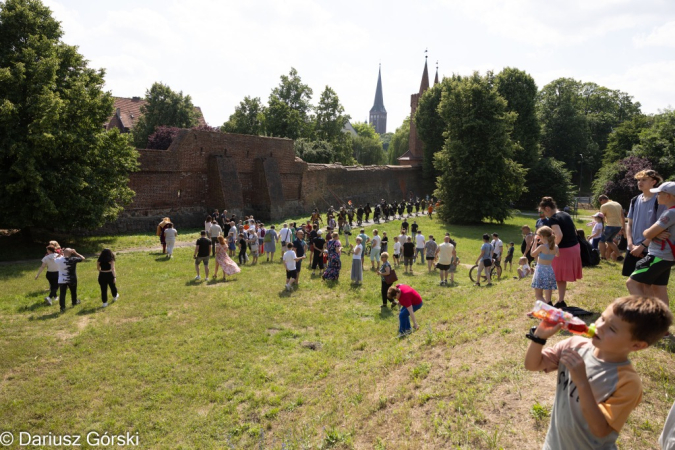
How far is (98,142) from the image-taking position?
1578cm

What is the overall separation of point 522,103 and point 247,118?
98.3 ft

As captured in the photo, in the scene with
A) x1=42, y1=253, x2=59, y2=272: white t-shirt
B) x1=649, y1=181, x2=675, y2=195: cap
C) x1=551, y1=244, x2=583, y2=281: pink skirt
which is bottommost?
x1=42, y1=253, x2=59, y2=272: white t-shirt

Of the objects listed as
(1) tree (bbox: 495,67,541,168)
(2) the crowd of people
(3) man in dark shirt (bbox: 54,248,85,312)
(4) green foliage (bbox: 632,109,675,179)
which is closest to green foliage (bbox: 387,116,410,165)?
(1) tree (bbox: 495,67,541,168)

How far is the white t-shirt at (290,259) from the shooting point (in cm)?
1148

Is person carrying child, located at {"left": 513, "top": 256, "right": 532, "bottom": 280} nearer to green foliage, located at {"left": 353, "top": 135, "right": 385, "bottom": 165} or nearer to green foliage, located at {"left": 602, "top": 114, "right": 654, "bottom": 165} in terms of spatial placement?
green foliage, located at {"left": 602, "top": 114, "right": 654, "bottom": 165}

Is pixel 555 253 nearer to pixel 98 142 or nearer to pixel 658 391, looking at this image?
pixel 658 391

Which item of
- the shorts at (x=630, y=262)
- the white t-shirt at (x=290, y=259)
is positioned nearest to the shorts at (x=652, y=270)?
the shorts at (x=630, y=262)

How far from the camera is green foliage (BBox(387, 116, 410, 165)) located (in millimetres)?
67075

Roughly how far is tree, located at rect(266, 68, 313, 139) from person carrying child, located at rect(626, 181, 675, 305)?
140 feet

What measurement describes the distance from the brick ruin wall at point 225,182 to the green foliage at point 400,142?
34224 mm

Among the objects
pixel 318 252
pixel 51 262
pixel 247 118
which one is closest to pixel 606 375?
pixel 51 262

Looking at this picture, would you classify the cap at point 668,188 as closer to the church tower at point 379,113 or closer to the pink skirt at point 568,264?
the pink skirt at point 568,264

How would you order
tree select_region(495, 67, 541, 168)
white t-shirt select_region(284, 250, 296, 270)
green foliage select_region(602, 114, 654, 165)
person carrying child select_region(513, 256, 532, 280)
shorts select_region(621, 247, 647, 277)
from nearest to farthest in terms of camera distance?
shorts select_region(621, 247, 647, 277) < person carrying child select_region(513, 256, 532, 280) < white t-shirt select_region(284, 250, 296, 270) < tree select_region(495, 67, 541, 168) < green foliage select_region(602, 114, 654, 165)

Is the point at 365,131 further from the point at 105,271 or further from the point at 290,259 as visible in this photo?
the point at 105,271
